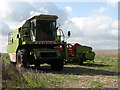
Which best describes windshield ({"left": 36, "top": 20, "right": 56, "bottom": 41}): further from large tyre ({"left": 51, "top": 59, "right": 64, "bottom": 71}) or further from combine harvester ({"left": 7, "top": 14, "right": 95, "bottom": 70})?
large tyre ({"left": 51, "top": 59, "right": 64, "bottom": 71})

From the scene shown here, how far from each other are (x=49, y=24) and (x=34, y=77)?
259 inches

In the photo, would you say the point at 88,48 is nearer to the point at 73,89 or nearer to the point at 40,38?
the point at 40,38

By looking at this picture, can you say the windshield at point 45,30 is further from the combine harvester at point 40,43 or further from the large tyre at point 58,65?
the large tyre at point 58,65

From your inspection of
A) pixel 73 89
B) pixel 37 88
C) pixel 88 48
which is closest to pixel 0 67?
pixel 37 88

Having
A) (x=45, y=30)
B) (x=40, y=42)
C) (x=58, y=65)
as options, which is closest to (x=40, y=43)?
(x=40, y=42)

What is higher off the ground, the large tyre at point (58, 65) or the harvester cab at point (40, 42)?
the harvester cab at point (40, 42)

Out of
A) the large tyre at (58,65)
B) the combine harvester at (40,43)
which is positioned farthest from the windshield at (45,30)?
the large tyre at (58,65)

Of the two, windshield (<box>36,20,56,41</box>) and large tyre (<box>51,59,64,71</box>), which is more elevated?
windshield (<box>36,20,56,41</box>)

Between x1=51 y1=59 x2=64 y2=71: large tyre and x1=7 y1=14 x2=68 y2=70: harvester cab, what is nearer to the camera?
x1=7 y1=14 x2=68 y2=70: harvester cab

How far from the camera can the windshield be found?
14188 millimetres

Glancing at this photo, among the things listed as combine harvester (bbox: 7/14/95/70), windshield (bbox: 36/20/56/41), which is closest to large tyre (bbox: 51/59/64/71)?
combine harvester (bbox: 7/14/95/70)

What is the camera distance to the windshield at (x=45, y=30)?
1419 centimetres

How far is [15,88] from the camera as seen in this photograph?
7.71 metres

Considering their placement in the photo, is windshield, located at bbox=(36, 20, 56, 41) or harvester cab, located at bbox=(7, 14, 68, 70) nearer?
harvester cab, located at bbox=(7, 14, 68, 70)
